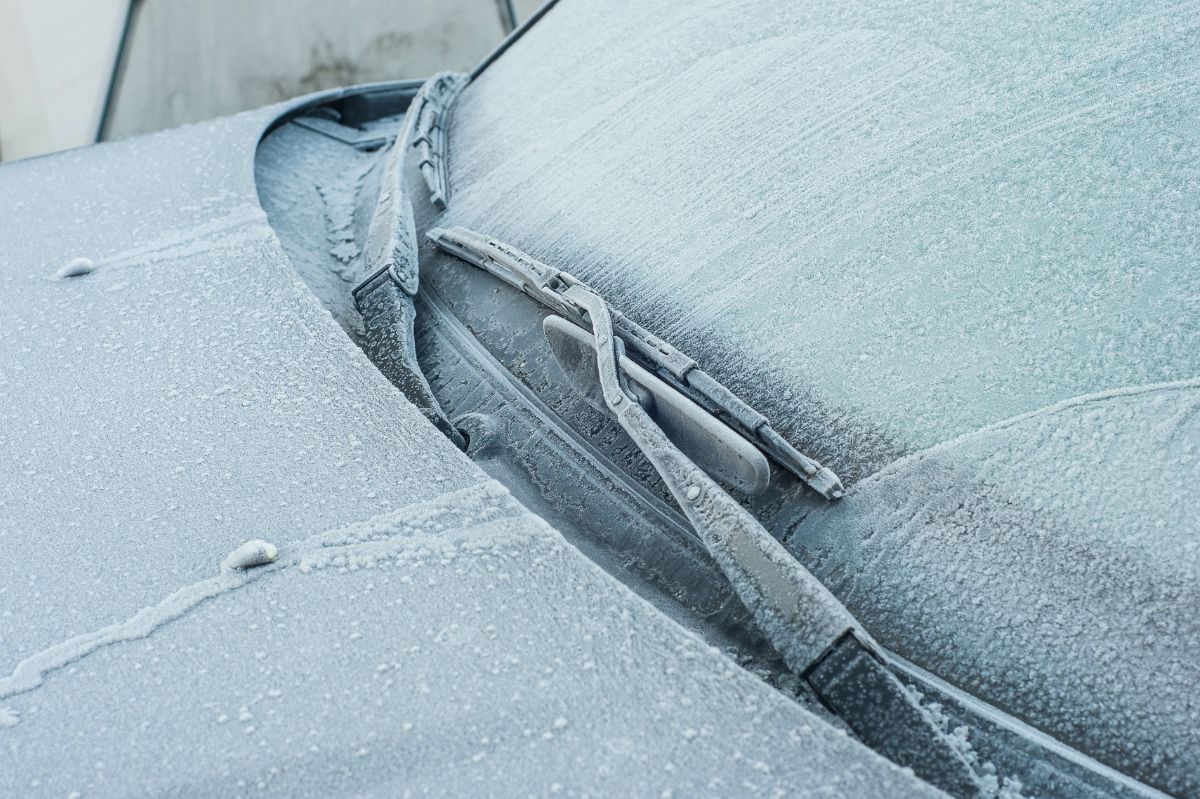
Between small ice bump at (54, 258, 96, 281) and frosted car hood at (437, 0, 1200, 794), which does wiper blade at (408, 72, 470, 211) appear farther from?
small ice bump at (54, 258, 96, 281)

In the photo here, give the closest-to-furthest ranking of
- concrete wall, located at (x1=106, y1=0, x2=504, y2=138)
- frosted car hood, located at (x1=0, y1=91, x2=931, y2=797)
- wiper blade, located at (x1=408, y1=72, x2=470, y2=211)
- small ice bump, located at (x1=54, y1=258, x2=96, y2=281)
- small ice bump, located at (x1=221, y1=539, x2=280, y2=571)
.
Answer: frosted car hood, located at (x1=0, y1=91, x2=931, y2=797), small ice bump, located at (x1=221, y1=539, x2=280, y2=571), small ice bump, located at (x1=54, y1=258, x2=96, y2=281), wiper blade, located at (x1=408, y1=72, x2=470, y2=211), concrete wall, located at (x1=106, y1=0, x2=504, y2=138)

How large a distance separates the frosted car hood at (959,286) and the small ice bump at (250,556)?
478mm

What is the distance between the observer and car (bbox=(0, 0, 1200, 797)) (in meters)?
0.84

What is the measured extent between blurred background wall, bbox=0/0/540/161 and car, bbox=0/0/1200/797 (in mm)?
1752

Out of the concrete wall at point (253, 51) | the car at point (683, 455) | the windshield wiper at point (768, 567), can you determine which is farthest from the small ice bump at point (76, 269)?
the concrete wall at point (253, 51)

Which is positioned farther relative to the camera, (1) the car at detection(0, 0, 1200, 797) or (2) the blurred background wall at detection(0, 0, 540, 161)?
(2) the blurred background wall at detection(0, 0, 540, 161)

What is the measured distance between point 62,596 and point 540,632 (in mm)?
443

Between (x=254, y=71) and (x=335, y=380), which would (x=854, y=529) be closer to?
(x=335, y=380)

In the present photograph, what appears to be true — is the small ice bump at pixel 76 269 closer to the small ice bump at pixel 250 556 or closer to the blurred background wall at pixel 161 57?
the small ice bump at pixel 250 556

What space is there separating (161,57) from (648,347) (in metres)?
2.51

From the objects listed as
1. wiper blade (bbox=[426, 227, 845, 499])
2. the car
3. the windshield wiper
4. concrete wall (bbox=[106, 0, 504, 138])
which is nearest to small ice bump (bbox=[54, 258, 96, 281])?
the car

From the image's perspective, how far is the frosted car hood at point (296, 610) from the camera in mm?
809

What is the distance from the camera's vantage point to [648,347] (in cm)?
116

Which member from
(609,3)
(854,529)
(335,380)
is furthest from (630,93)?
(854,529)
